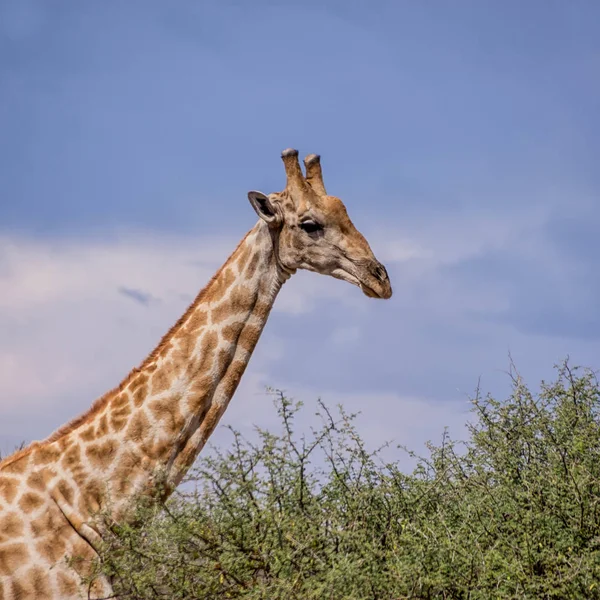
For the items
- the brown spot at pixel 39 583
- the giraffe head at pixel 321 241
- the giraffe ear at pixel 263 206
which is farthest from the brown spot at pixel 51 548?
the giraffe ear at pixel 263 206

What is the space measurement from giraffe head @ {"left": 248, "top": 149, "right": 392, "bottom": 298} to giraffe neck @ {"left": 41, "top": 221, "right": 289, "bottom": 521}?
15cm

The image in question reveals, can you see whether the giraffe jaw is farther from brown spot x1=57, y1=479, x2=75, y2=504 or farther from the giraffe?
brown spot x1=57, y1=479, x2=75, y2=504

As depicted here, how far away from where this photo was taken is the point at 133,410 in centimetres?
895

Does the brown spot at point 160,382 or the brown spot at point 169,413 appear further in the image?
the brown spot at point 160,382

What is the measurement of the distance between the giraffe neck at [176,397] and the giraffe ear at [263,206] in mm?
127

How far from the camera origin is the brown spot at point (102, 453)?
8.78 meters

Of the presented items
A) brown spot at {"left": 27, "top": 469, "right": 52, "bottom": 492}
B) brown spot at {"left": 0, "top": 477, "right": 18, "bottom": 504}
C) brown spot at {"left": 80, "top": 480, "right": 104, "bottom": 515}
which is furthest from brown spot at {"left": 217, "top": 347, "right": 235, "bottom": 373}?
brown spot at {"left": 0, "top": 477, "right": 18, "bottom": 504}

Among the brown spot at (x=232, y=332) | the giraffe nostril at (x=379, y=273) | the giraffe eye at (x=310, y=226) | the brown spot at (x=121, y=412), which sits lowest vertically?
the brown spot at (x=121, y=412)

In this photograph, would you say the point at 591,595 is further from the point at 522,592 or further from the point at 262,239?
the point at 262,239

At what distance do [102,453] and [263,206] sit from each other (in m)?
2.64

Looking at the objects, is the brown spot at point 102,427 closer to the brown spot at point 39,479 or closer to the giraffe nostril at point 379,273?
the brown spot at point 39,479

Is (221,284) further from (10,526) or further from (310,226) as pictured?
(10,526)

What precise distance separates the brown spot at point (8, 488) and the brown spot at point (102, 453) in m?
0.70

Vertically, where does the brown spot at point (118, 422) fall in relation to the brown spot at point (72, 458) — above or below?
above
